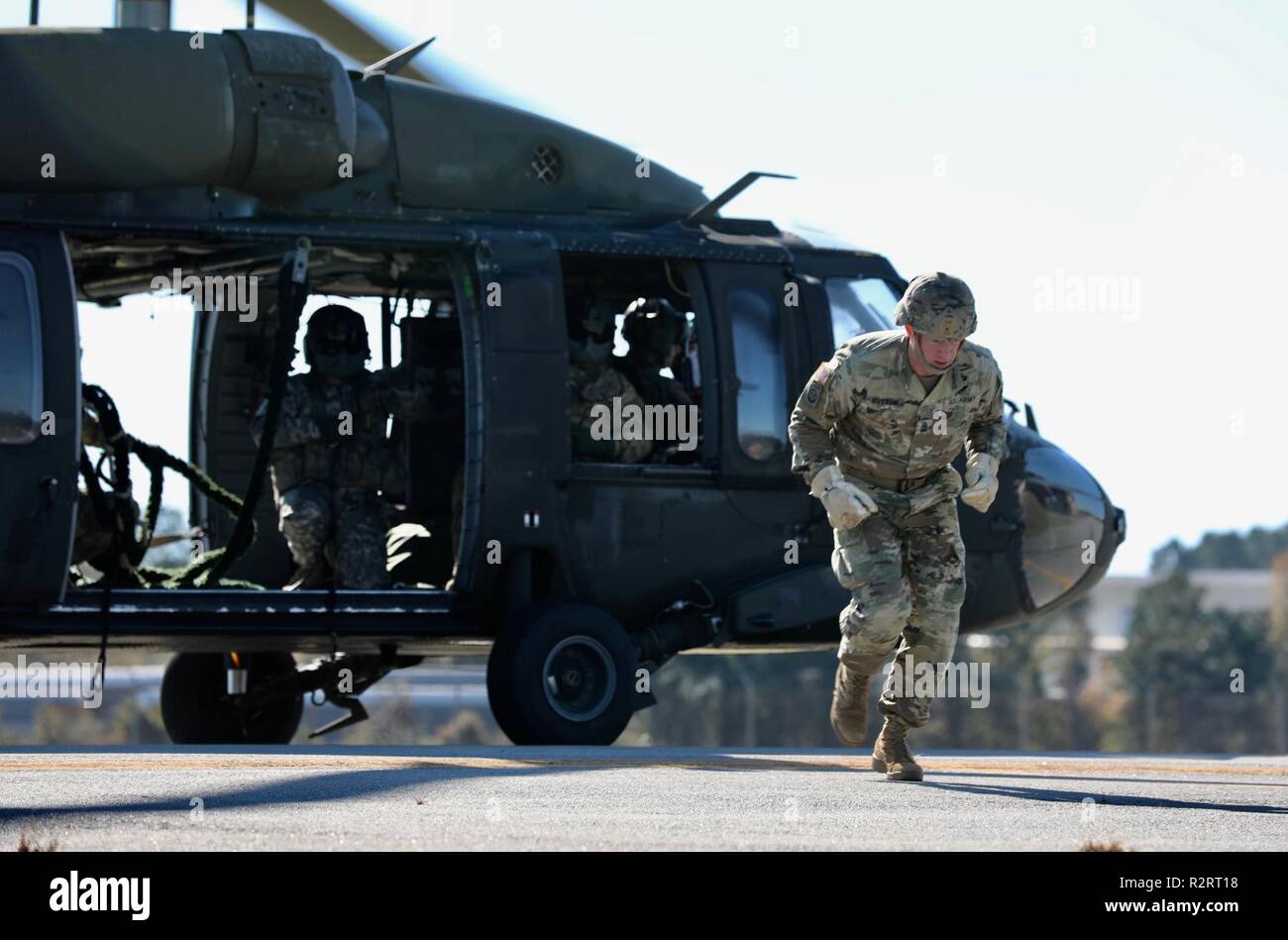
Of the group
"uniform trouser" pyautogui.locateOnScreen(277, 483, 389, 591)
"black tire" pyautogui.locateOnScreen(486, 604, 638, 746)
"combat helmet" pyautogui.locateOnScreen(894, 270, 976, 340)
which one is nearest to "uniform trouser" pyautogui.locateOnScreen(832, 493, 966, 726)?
"combat helmet" pyautogui.locateOnScreen(894, 270, 976, 340)

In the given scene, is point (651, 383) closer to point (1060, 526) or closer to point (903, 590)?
point (1060, 526)

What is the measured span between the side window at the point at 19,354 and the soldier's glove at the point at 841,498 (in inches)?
160

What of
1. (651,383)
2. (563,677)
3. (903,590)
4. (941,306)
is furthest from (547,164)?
(903,590)

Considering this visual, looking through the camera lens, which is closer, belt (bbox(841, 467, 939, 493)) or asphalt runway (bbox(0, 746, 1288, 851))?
asphalt runway (bbox(0, 746, 1288, 851))

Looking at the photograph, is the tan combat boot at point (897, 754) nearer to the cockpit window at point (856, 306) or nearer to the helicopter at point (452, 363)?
the helicopter at point (452, 363)

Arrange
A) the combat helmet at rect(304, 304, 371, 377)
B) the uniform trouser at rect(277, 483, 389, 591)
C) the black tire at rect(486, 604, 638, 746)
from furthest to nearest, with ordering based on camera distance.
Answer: the combat helmet at rect(304, 304, 371, 377) → the uniform trouser at rect(277, 483, 389, 591) → the black tire at rect(486, 604, 638, 746)

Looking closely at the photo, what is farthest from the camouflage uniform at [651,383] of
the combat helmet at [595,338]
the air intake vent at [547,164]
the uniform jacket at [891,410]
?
the uniform jacket at [891,410]

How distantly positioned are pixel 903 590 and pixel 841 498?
17.2 inches

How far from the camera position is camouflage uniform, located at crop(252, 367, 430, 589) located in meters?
12.5

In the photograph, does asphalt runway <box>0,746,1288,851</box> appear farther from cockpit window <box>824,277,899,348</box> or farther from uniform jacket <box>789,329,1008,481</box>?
cockpit window <box>824,277,899,348</box>

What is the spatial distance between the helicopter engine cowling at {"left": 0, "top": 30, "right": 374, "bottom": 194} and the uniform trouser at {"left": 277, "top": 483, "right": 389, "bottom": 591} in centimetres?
166

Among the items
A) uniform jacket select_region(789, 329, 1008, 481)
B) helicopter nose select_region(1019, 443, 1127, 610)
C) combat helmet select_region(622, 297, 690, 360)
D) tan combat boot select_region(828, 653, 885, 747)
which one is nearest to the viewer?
uniform jacket select_region(789, 329, 1008, 481)

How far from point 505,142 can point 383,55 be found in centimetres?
275
